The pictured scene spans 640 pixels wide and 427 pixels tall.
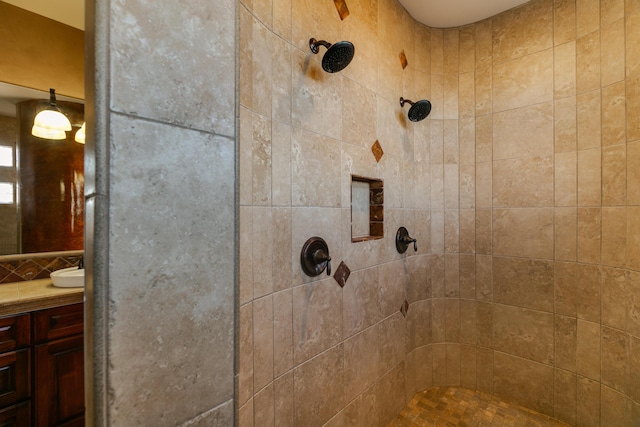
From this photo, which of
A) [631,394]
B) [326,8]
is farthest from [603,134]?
[326,8]

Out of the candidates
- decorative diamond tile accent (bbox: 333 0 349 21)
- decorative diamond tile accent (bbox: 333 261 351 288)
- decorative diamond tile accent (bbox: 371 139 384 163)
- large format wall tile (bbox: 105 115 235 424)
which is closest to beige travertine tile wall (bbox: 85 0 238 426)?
large format wall tile (bbox: 105 115 235 424)

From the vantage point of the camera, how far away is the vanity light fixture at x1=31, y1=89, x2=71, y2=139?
67.8 inches

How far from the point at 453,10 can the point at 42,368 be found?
3305 mm

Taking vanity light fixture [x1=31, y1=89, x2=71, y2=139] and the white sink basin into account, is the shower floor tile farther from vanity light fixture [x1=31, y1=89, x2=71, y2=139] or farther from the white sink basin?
vanity light fixture [x1=31, y1=89, x2=71, y2=139]

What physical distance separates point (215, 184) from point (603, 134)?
7.16 feet

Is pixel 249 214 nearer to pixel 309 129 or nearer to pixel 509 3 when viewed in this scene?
pixel 309 129

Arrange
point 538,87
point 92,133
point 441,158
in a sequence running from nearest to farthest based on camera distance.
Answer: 1. point 92,133
2. point 538,87
3. point 441,158

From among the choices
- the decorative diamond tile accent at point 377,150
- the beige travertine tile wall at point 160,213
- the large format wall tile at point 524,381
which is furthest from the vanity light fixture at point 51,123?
the large format wall tile at point 524,381

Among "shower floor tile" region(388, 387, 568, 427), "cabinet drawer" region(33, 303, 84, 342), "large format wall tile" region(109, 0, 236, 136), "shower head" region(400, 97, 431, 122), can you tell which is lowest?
"shower floor tile" region(388, 387, 568, 427)

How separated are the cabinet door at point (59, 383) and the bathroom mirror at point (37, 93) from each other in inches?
26.9

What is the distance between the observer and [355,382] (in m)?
1.47

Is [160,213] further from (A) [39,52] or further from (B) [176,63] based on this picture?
(A) [39,52]

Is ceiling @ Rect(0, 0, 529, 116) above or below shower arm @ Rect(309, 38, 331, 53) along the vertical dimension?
above

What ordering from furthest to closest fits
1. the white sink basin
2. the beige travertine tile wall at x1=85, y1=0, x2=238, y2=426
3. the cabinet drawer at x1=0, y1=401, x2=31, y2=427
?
the white sink basin
the cabinet drawer at x1=0, y1=401, x2=31, y2=427
the beige travertine tile wall at x1=85, y1=0, x2=238, y2=426
